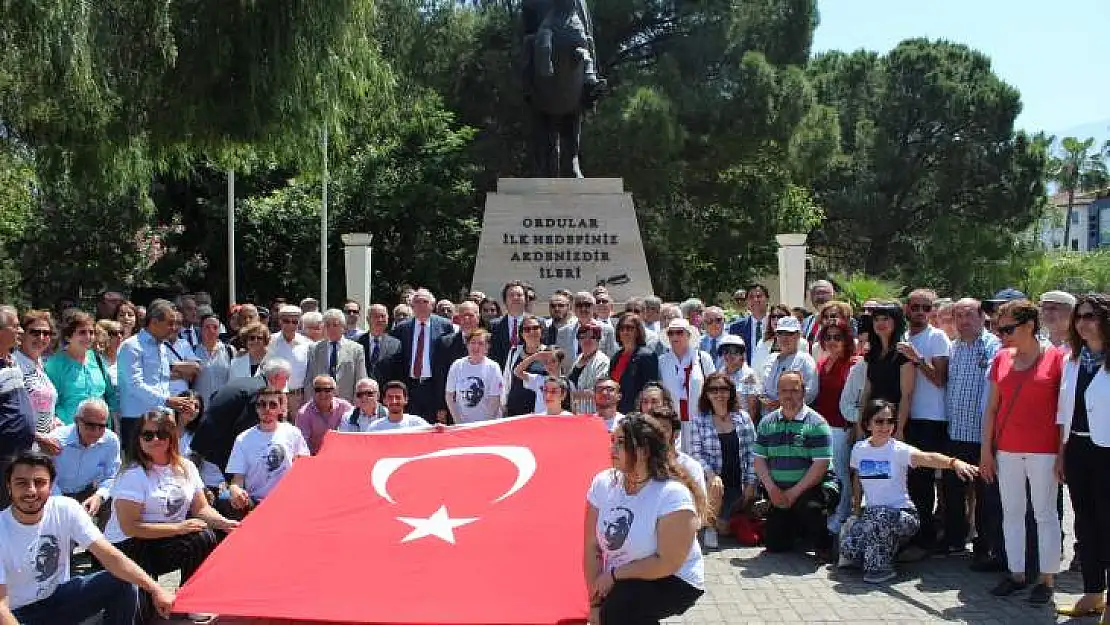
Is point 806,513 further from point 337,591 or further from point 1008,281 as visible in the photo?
point 1008,281

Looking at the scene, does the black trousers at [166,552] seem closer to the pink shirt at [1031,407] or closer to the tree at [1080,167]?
the pink shirt at [1031,407]

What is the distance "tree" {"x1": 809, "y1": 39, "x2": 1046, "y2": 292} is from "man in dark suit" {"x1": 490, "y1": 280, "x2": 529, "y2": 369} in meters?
26.6

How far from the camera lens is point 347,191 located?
24797mm

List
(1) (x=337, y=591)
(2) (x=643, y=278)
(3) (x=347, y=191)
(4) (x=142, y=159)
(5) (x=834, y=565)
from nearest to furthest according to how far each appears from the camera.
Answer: (1) (x=337, y=591) → (5) (x=834, y=565) → (4) (x=142, y=159) → (2) (x=643, y=278) → (3) (x=347, y=191)

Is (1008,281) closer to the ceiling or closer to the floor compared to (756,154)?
closer to the floor

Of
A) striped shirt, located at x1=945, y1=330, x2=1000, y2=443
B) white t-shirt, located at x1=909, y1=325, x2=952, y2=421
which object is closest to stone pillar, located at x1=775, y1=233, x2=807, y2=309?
white t-shirt, located at x1=909, y1=325, x2=952, y2=421

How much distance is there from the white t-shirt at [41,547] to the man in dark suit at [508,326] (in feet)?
15.5

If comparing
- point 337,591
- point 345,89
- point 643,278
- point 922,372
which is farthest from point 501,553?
point 643,278

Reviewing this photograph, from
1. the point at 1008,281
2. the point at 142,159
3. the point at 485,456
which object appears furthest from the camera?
the point at 1008,281

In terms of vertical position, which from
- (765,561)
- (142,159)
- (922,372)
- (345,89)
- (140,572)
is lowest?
(765,561)

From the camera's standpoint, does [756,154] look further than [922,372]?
Yes

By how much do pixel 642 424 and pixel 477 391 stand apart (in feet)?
13.0

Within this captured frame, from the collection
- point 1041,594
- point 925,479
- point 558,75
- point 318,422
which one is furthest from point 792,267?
point 1041,594

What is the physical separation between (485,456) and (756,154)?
23.3 meters
